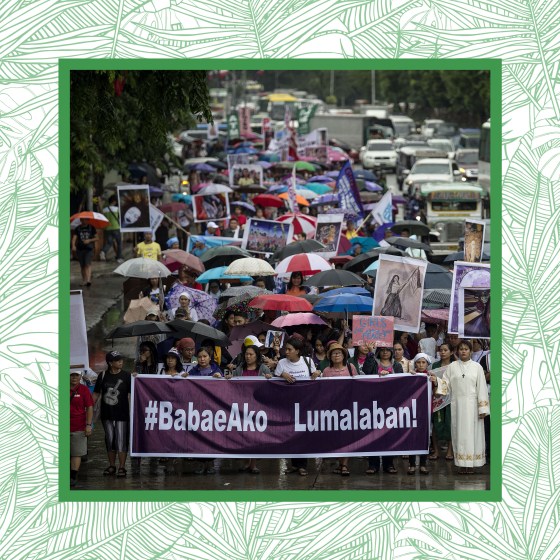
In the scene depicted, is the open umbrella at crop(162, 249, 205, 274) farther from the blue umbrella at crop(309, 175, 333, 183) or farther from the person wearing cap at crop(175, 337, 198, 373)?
the blue umbrella at crop(309, 175, 333, 183)

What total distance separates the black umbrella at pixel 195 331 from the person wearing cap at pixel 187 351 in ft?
2.43

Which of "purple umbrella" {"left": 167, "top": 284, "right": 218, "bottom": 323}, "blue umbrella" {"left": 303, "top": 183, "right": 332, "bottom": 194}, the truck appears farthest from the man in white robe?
the truck

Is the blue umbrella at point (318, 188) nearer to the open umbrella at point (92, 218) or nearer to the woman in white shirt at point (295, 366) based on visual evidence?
the open umbrella at point (92, 218)

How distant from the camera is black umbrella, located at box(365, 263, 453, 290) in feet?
57.8

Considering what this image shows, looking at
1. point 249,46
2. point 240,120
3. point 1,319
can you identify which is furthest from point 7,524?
point 240,120

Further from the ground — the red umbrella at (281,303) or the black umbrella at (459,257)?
the black umbrella at (459,257)

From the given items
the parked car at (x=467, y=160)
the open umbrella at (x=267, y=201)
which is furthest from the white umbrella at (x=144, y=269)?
the parked car at (x=467, y=160)

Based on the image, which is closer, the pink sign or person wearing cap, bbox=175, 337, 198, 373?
person wearing cap, bbox=175, 337, 198, 373

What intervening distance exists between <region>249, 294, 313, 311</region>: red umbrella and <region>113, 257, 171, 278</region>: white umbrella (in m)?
2.69

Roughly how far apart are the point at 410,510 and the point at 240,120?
46.8 metres

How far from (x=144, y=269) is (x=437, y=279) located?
3941 millimetres

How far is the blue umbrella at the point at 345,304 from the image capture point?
1648 cm

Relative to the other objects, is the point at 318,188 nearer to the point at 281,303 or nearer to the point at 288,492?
the point at 281,303

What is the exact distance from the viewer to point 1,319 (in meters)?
11.5
